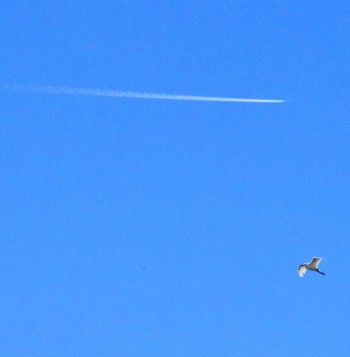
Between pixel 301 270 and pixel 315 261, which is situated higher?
pixel 315 261

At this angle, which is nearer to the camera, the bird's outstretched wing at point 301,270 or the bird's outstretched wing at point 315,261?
the bird's outstretched wing at point 301,270

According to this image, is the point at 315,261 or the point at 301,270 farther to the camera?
the point at 301,270

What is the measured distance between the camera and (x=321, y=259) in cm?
5656

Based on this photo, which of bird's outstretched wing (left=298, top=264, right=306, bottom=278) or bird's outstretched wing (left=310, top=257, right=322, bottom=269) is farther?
bird's outstretched wing (left=310, top=257, right=322, bottom=269)
